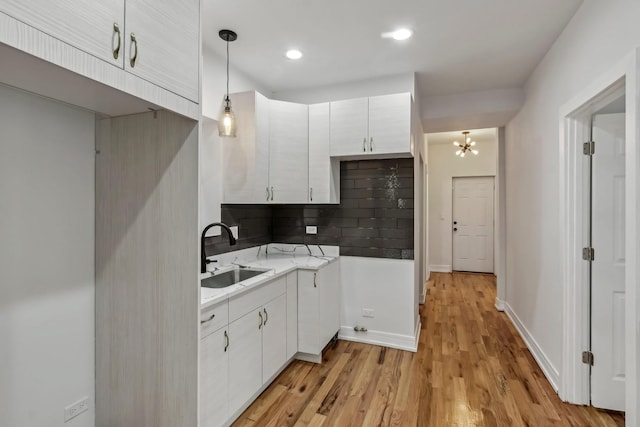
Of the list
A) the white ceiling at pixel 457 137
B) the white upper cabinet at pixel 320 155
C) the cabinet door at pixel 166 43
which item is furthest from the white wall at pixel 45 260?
the white ceiling at pixel 457 137

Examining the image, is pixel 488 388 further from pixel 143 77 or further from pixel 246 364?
pixel 143 77

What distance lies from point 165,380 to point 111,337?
1.21ft

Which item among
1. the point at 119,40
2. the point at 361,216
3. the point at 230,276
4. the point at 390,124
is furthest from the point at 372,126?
the point at 119,40

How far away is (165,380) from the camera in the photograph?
1449mm

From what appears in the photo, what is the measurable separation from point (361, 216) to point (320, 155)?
0.77m

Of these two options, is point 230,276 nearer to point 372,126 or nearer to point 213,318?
point 213,318

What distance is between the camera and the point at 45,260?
1.43m

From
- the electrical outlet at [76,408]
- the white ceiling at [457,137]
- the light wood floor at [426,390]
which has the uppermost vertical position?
the white ceiling at [457,137]

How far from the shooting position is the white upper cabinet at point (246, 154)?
279 centimetres

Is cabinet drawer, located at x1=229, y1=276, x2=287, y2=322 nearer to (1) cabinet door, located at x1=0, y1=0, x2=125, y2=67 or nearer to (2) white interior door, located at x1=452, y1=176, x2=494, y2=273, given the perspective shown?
(1) cabinet door, located at x1=0, y1=0, x2=125, y2=67

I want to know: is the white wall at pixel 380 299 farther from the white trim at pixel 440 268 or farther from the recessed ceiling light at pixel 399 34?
the white trim at pixel 440 268

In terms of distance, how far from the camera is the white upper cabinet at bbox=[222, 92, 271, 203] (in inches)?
110

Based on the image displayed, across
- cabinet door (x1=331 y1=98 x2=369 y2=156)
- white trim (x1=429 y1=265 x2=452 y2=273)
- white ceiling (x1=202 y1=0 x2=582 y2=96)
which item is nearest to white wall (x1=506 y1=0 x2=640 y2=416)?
white ceiling (x1=202 y1=0 x2=582 y2=96)

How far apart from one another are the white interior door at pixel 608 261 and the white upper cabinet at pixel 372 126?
1.33 m
